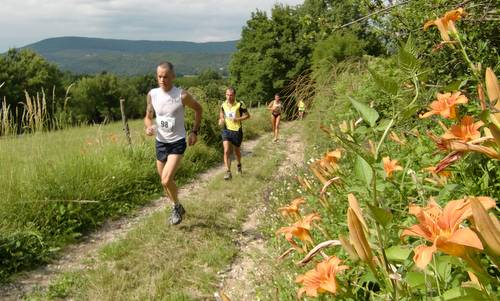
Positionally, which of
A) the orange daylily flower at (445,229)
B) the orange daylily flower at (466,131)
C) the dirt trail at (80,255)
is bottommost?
the dirt trail at (80,255)

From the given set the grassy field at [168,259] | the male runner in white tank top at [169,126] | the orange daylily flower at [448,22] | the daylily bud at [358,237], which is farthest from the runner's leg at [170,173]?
the daylily bud at [358,237]

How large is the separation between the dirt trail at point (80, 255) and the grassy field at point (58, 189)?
123mm

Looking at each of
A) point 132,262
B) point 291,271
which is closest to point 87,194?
point 132,262

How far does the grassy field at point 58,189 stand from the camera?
4.54 m

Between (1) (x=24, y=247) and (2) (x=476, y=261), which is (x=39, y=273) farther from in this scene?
(2) (x=476, y=261)

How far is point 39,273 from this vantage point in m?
4.23

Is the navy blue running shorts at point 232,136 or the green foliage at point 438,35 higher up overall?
the green foliage at point 438,35

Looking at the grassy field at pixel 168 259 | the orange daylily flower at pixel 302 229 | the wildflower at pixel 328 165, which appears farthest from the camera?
the grassy field at pixel 168 259

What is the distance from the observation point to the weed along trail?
3.63 metres

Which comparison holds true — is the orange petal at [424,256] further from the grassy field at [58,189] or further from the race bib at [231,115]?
the race bib at [231,115]

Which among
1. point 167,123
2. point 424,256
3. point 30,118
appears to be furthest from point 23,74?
point 424,256

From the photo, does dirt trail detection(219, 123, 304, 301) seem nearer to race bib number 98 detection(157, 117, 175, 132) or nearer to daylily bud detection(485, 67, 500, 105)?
race bib number 98 detection(157, 117, 175, 132)

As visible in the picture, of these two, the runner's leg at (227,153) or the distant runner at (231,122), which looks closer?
the runner's leg at (227,153)

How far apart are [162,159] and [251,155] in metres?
5.68
